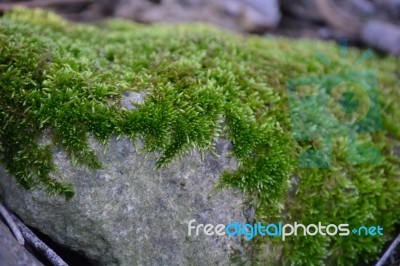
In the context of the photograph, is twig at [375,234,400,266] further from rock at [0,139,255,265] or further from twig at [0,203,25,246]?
twig at [0,203,25,246]

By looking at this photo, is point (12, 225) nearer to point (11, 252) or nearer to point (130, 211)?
point (11, 252)

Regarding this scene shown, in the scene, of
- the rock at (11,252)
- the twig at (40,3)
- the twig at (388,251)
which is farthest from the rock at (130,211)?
the twig at (40,3)

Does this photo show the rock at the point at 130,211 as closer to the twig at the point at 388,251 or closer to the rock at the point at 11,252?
the rock at the point at 11,252

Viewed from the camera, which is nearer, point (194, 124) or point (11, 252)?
point (11, 252)

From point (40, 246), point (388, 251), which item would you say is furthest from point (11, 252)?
point (388, 251)

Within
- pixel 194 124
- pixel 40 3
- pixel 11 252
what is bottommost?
pixel 11 252

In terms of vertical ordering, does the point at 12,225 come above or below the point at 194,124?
below

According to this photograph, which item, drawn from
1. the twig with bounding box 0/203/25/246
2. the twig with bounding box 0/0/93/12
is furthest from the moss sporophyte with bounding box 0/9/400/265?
the twig with bounding box 0/0/93/12

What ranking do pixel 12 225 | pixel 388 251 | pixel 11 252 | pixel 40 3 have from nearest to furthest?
pixel 11 252
pixel 12 225
pixel 388 251
pixel 40 3
